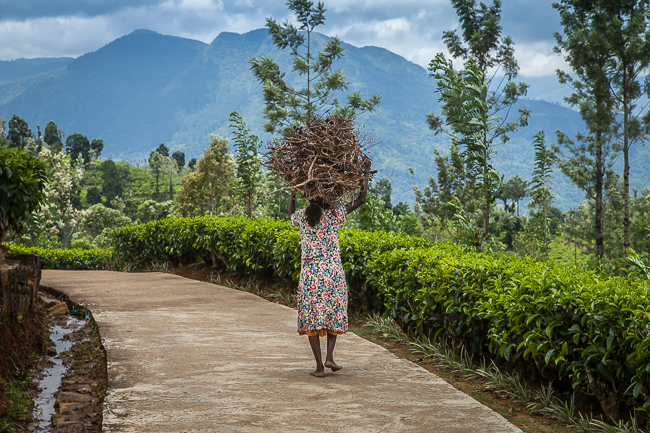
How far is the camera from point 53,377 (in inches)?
187

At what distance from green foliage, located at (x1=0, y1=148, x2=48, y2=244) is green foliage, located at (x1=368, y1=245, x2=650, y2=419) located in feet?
12.2

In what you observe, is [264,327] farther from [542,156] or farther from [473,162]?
[542,156]

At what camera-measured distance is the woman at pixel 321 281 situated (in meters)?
4.35

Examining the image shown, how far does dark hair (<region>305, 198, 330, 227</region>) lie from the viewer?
4412 millimetres

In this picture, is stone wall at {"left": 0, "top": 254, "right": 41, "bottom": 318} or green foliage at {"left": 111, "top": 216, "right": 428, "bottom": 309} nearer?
stone wall at {"left": 0, "top": 254, "right": 41, "bottom": 318}

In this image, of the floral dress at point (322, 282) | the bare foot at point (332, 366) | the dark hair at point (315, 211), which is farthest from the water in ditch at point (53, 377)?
the dark hair at point (315, 211)

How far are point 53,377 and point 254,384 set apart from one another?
1.88m

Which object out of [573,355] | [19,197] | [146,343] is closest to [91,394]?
[146,343]

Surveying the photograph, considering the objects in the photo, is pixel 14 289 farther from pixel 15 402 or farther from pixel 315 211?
pixel 315 211

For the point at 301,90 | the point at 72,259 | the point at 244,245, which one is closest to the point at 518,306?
the point at 244,245

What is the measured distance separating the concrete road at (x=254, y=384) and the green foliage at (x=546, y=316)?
0.56 m

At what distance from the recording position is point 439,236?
139 feet

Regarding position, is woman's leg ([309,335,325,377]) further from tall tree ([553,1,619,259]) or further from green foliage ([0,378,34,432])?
tall tree ([553,1,619,259])

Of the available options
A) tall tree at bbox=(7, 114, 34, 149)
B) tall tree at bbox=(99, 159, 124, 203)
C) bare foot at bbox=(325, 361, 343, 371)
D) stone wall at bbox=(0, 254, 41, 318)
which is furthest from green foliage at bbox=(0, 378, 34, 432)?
tall tree at bbox=(99, 159, 124, 203)
